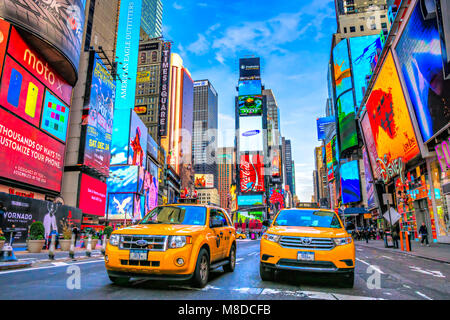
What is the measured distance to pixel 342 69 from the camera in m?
71.6

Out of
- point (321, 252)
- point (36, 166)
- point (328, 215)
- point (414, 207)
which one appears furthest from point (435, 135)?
point (36, 166)

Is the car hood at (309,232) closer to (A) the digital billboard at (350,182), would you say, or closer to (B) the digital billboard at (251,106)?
(A) the digital billboard at (350,182)

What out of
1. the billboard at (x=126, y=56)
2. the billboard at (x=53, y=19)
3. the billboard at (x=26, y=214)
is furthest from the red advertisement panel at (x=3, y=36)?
the billboard at (x=126, y=56)

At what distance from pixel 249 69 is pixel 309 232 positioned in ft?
532

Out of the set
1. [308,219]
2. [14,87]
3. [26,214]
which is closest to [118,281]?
[308,219]

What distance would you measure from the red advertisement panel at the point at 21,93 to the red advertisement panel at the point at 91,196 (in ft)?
53.8

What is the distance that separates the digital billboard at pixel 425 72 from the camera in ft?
70.4

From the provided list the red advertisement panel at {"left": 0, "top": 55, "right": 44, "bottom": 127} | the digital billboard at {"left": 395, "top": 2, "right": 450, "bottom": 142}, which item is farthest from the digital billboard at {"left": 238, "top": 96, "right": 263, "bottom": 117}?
the digital billboard at {"left": 395, "top": 2, "right": 450, "bottom": 142}

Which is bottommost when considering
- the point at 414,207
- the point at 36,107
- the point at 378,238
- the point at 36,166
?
the point at 378,238
